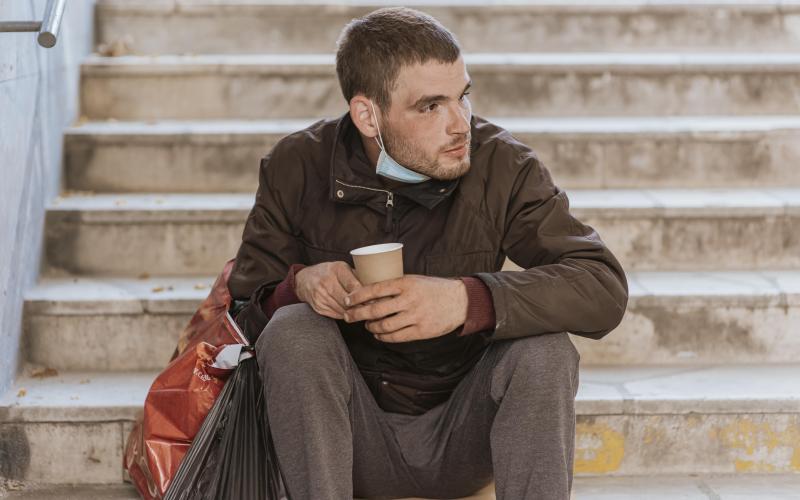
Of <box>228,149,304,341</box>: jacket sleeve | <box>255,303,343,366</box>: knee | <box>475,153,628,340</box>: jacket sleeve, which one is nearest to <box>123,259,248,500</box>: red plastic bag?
<box>228,149,304,341</box>: jacket sleeve

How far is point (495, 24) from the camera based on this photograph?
4500 millimetres

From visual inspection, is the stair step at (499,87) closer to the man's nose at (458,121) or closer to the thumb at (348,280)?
the man's nose at (458,121)

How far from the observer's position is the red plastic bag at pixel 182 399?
2420 millimetres

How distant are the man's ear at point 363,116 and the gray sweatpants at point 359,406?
0.51 m

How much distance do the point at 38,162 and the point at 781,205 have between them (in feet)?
8.17

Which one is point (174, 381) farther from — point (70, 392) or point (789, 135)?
point (789, 135)

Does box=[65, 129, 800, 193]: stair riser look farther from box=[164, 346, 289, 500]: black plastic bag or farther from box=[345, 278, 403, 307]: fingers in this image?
box=[345, 278, 403, 307]: fingers

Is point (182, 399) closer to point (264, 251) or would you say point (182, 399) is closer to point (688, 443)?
point (264, 251)

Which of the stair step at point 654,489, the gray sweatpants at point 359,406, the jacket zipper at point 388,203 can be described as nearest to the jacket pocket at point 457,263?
the jacket zipper at point 388,203

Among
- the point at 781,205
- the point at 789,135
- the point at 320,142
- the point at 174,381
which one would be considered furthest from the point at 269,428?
the point at 789,135

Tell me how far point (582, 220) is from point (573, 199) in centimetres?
16

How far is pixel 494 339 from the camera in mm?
2195

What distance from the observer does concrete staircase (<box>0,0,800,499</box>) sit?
113 inches

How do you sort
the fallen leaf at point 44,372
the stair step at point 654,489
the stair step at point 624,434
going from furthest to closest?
the fallen leaf at point 44,372, the stair step at point 624,434, the stair step at point 654,489
